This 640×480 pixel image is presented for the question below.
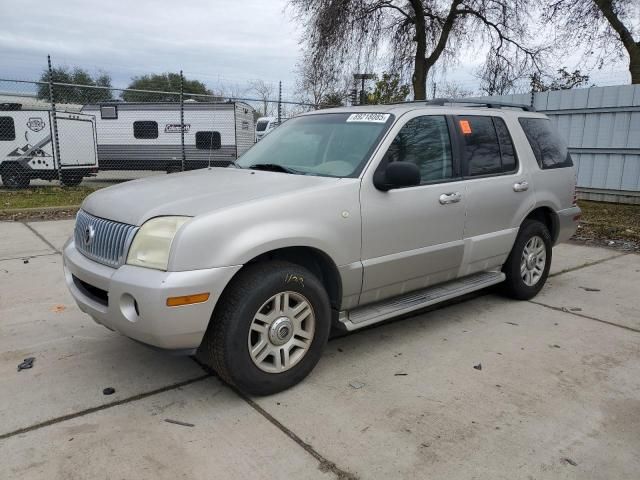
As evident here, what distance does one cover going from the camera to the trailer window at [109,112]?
54.7ft

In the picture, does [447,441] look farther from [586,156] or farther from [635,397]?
[586,156]

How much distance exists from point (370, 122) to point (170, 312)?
209cm

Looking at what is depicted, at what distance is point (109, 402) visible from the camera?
3.05 meters

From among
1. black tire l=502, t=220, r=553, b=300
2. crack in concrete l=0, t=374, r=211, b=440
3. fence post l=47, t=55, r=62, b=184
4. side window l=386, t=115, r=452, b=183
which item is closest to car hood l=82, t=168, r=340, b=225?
side window l=386, t=115, r=452, b=183

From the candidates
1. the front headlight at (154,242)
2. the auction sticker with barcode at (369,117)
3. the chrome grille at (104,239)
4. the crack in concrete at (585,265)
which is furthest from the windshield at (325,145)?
the crack in concrete at (585,265)

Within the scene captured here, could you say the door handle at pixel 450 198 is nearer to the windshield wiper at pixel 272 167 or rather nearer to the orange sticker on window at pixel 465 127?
the orange sticker on window at pixel 465 127

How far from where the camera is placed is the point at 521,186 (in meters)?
4.67

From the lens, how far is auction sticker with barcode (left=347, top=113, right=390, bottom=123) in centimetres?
384

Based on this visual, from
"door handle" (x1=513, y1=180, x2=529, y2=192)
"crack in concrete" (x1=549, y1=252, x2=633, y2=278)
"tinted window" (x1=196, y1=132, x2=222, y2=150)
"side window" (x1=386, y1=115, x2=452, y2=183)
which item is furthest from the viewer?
"tinted window" (x1=196, y1=132, x2=222, y2=150)

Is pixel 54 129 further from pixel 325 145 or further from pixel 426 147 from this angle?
pixel 426 147

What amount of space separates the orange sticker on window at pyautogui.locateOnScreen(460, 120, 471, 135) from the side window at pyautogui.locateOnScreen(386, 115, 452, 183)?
0.19 metres

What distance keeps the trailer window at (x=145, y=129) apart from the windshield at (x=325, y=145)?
13416mm

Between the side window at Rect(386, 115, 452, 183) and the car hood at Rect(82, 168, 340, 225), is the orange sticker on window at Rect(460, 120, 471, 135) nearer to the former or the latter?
the side window at Rect(386, 115, 452, 183)

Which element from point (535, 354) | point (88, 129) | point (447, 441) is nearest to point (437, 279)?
point (535, 354)
